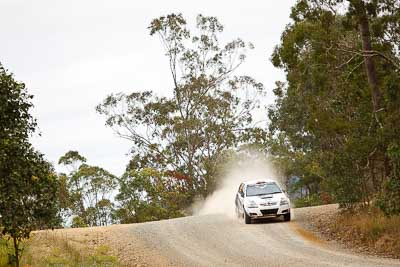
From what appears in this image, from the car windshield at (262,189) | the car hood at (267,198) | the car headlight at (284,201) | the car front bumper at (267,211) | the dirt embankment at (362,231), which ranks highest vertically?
the car windshield at (262,189)

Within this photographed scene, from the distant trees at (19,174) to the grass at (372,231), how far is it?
340 inches

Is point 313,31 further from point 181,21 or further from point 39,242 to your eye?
A: point 181,21

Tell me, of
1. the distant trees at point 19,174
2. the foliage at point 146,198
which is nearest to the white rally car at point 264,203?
the distant trees at point 19,174

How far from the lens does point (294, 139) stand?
181 feet

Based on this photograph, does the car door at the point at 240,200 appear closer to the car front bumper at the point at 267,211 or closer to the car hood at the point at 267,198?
the car hood at the point at 267,198

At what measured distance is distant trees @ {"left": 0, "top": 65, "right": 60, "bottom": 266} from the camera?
12.6 m

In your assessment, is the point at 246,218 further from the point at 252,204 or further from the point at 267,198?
the point at 267,198

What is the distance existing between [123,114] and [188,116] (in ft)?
16.2

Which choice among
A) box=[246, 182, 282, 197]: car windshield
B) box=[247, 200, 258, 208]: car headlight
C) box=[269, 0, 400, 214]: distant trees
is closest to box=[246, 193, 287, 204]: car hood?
box=[247, 200, 258, 208]: car headlight

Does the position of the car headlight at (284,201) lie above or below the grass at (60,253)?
above

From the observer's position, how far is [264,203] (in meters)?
23.3

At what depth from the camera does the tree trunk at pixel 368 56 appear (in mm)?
19438

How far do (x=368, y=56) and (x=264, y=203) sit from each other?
650 cm

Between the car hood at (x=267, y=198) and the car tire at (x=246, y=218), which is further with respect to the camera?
the car tire at (x=246, y=218)
